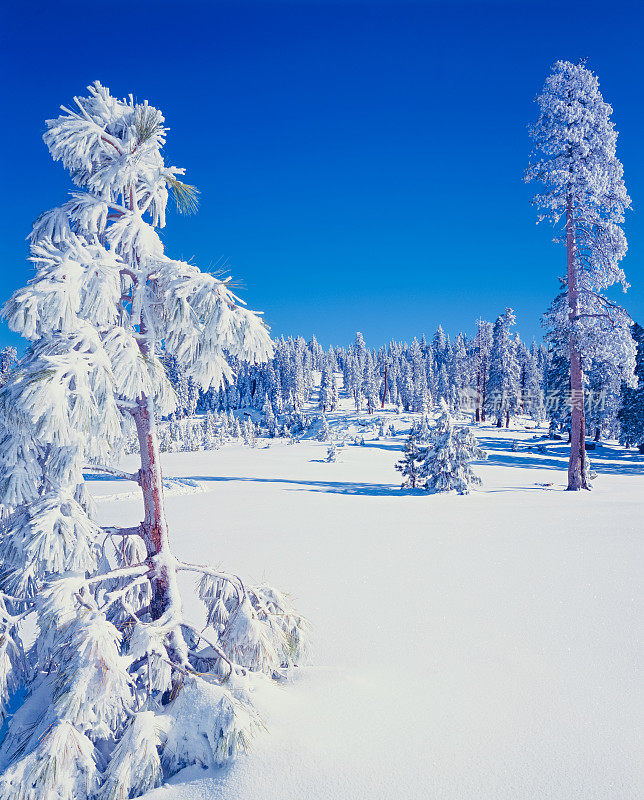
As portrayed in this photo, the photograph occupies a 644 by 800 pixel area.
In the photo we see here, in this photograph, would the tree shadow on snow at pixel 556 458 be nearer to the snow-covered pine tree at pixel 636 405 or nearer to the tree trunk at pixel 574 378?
the snow-covered pine tree at pixel 636 405

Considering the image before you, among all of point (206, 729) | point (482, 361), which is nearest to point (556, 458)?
point (482, 361)

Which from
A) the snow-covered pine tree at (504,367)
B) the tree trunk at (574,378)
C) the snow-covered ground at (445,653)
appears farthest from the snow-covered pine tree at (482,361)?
the snow-covered ground at (445,653)

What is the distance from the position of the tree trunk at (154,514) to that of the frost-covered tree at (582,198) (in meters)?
15.3

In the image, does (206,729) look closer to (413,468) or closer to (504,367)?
(413,468)

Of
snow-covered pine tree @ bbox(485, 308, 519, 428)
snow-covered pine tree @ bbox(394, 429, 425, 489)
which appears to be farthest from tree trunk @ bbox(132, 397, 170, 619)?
snow-covered pine tree @ bbox(485, 308, 519, 428)

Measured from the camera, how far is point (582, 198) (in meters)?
15.5

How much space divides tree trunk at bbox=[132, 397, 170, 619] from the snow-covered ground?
1.28 m

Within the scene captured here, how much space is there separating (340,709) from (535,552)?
576 cm

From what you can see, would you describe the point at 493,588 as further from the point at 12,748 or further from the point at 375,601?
the point at 12,748

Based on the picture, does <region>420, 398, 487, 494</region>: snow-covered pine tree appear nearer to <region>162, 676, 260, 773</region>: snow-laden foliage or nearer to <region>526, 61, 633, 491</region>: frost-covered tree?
<region>526, 61, 633, 491</region>: frost-covered tree

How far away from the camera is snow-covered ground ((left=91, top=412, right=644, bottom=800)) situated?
3111 millimetres

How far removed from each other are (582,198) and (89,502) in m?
17.6

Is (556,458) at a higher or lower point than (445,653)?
lower

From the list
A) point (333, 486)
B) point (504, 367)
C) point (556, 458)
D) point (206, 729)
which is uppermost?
point (504, 367)
